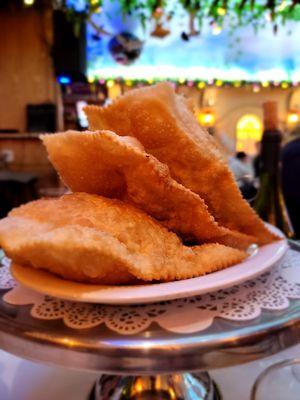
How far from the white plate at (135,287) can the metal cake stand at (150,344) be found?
3cm

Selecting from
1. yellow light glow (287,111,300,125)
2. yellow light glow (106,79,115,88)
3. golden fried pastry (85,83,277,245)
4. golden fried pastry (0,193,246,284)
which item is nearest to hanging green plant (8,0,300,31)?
yellow light glow (106,79,115,88)

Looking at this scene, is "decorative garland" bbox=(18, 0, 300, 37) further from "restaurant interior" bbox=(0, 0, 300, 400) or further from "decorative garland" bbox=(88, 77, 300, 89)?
"decorative garland" bbox=(88, 77, 300, 89)

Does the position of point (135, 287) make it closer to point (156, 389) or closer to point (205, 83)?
point (156, 389)

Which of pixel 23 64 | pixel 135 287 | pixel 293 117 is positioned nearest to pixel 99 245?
pixel 135 287

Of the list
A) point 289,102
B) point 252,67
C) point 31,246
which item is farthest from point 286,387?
point 289,102

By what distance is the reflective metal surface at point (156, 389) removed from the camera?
49 cm

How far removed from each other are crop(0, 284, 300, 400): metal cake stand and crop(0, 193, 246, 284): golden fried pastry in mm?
57

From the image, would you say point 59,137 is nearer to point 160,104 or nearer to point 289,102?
point 160,104

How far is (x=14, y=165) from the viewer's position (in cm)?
457

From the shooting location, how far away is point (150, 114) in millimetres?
528

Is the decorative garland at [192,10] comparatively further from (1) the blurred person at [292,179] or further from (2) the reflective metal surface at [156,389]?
(2) the reflective metal surface at [156,389]

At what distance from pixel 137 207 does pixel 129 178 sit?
4cm

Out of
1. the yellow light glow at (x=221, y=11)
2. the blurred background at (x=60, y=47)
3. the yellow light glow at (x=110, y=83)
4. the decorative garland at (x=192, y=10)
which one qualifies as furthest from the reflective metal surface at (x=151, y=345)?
the yellow light glow at (x=110, y=83)

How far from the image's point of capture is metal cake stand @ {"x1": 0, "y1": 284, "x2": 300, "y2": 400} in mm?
331
